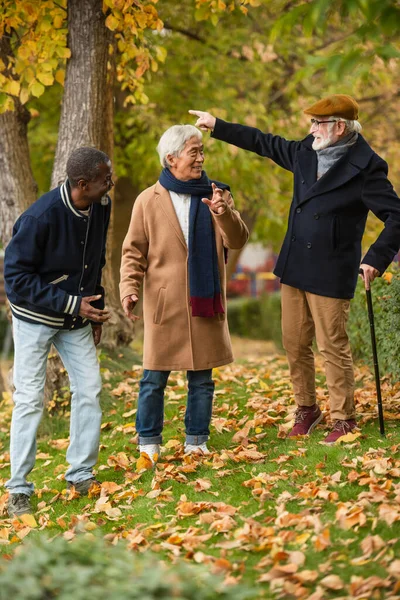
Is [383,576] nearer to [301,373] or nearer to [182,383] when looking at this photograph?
[301,373]

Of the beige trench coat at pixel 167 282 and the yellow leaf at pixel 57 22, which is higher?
the yellow leaf at pixel 57 22

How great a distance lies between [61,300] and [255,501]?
5.27ft

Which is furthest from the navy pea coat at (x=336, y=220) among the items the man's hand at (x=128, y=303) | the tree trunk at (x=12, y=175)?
the tree trunk at (x=12, y=175)

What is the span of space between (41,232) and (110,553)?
223 centimetres

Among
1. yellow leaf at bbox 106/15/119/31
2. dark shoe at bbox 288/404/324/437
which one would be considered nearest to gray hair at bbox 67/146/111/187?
dark shoe at bbox 288/404/324/437

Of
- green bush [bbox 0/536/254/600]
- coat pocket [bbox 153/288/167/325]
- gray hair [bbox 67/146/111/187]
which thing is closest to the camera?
green bush [bbox 0/536/254/600]

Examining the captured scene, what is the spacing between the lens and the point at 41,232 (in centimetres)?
498

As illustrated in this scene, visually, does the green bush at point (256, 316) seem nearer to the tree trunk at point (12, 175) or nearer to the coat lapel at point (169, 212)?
the tree trunk at point (12, 175)

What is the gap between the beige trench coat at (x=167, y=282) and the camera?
536cm

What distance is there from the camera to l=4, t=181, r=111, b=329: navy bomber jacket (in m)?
4.96

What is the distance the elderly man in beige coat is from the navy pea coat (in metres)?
0.41

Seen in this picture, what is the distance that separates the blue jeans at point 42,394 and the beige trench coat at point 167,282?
1.34 ft

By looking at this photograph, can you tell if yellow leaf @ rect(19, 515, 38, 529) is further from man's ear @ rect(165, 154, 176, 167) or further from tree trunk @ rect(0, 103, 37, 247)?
tree trunk @ rect(0, 103, 37, 247)

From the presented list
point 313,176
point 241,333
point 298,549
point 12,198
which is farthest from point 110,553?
point 241,333
